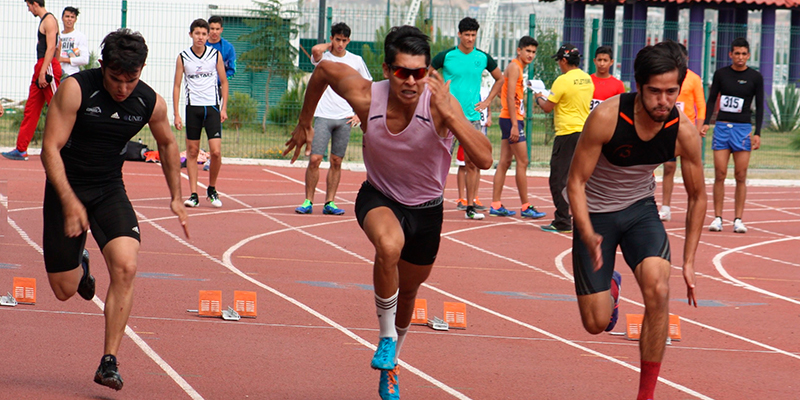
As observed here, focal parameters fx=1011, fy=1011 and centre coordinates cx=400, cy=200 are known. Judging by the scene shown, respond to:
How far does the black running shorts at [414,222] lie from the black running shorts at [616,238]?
776mm

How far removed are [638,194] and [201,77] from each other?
7816 millimetres

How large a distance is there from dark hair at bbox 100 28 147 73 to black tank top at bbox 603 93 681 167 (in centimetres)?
250

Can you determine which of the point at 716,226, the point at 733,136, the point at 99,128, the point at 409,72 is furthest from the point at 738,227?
the point at 99,128

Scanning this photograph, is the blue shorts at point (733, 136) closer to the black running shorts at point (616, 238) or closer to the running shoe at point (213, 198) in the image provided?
the running shoe at point (213, 198)

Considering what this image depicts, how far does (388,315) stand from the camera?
5.27 meters

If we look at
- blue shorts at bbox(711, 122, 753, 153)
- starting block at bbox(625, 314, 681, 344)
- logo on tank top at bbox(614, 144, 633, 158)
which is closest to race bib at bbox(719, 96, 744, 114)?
blue shorts at bbox(711, 122, 753, 153)

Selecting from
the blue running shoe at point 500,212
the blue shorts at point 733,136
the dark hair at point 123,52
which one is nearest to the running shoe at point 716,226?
the blue shorts at point 733,136

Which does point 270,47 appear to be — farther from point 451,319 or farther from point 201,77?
point 451,319

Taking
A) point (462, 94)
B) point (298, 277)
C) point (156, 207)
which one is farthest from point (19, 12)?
point (298, 277)

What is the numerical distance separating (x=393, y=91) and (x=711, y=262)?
6.13 m

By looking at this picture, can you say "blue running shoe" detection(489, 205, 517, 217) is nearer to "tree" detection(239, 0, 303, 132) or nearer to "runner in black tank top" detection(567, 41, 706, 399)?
"tree" detection(239, 0, 303, 132)

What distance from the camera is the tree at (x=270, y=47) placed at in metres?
18.9

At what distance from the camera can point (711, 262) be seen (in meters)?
10.3

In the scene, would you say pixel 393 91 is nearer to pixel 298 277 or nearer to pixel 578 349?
pixel 578 349
